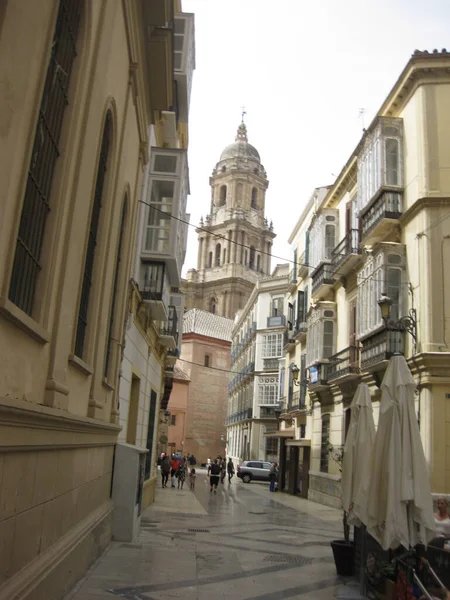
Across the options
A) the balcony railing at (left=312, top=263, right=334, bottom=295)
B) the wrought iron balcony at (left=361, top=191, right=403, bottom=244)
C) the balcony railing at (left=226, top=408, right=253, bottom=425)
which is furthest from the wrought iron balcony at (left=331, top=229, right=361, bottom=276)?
the balcony railing at (left=226, top=408, right=253, bottom=425)

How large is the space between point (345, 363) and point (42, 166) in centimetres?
1781

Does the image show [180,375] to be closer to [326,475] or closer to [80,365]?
[326,475]

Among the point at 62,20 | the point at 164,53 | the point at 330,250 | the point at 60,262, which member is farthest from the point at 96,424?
the point at 330,250

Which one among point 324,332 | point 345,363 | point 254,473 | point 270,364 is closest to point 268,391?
point 270,364

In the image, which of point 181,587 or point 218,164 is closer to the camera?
point 181,587

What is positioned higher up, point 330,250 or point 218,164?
point 218,164

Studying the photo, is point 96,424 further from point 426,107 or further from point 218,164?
point 218,164

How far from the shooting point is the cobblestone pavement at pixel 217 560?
7477mm

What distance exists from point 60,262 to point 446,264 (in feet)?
41.4

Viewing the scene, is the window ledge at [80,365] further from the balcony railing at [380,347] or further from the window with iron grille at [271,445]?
the window with iron grille at [271,445]

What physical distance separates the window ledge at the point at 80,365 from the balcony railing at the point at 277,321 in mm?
36169

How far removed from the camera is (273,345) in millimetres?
44688

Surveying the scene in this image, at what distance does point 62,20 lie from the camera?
5.57 metres

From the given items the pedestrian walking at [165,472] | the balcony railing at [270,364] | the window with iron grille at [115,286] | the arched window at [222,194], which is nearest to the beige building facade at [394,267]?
the window with iron grille at [115,286]
